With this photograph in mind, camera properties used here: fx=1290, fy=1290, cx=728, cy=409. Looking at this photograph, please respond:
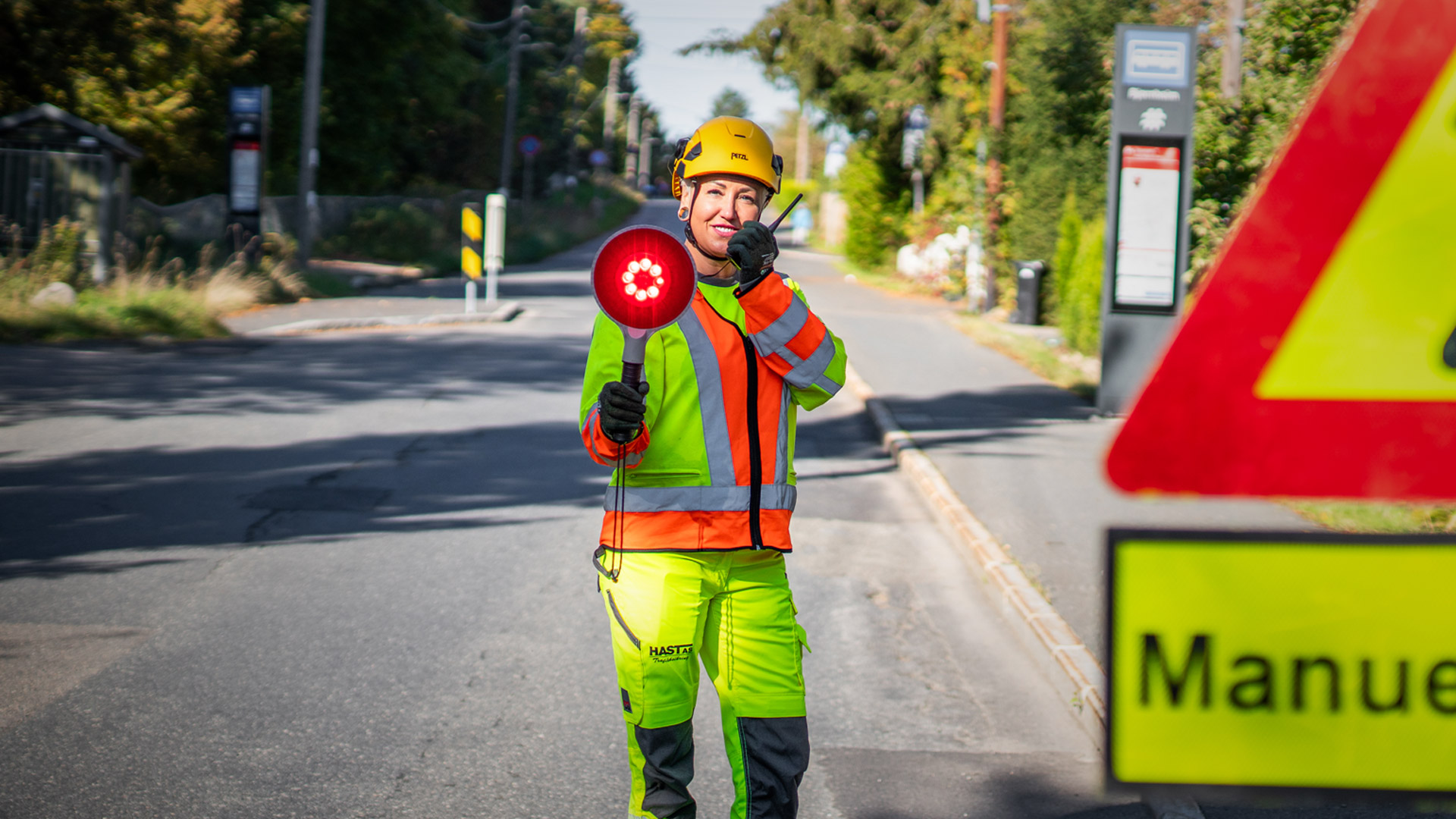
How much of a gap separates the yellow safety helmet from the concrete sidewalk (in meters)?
0.96

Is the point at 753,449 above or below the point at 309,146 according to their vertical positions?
below

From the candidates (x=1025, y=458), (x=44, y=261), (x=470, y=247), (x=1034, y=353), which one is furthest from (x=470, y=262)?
(x=1025, y=458)

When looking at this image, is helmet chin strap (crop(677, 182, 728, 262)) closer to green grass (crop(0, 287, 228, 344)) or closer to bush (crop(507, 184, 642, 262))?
green grass (crop(0, 287, 228, 344))

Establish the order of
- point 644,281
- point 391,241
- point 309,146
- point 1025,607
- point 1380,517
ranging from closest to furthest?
point 644,281 < point 1025,607 < point 1380,517 < point 309,146 < point 391,241

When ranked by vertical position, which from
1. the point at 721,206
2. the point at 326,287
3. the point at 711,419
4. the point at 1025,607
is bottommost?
the point at 1025,607

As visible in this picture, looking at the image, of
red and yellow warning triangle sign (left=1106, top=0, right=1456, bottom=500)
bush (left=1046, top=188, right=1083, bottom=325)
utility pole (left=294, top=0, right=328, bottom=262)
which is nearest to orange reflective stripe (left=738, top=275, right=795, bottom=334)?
red and yellow warning triangle sign (left=1106, top=0, right=1456, bottom=500)

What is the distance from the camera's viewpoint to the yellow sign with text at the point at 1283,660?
123 cm

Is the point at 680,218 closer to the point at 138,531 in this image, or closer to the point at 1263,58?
the point at 138,531

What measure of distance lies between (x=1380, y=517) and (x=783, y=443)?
5362 millimetres

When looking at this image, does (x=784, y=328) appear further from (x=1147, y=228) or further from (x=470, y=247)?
(x=470, y=247)

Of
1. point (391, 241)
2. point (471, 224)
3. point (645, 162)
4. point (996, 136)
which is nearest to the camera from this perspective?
point (471, 224)

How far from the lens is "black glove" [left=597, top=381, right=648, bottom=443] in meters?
2.46

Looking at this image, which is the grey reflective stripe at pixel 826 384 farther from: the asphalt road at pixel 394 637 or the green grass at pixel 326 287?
the green grass at pixel 326 287

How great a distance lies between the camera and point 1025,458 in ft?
32.9
